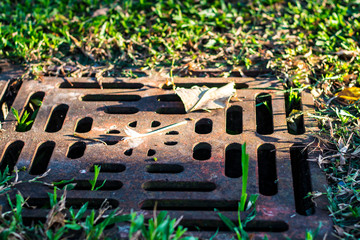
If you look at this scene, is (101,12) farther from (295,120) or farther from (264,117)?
(295,120)

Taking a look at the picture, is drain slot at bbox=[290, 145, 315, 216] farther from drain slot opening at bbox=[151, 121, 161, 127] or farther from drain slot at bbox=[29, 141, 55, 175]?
drain slot at bbox=[29, 141, 55, 175]

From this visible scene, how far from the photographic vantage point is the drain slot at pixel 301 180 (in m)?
1.89

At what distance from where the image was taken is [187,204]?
1792 millimetres

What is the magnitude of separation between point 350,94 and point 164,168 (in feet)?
3.63

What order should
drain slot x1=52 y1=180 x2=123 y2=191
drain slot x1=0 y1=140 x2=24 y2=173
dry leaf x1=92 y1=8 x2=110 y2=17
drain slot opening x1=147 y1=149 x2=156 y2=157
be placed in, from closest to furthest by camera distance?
drain slot x1=52 y1=180 x2=123 y2=191 < drain slot opening x1=147 y1=149 x2=156 y2=157 < drain slot x1=0 y1=140 x2=24 y2=173 < dry leaf x1=92 y1=8 x2=110 y2=17

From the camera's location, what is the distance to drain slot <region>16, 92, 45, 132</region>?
217 centimetres

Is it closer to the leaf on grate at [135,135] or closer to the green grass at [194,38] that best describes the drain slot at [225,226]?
the leaf on grate at [135,135]

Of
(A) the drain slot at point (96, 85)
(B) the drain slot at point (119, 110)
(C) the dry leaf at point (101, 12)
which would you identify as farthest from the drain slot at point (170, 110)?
(C) the dry leaf at point (101, 12)

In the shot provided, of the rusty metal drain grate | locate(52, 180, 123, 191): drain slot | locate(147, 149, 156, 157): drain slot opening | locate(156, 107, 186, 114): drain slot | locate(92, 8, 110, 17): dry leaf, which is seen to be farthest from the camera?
locate(92, 8, 110, 17): dry leaf

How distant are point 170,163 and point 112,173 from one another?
265mm

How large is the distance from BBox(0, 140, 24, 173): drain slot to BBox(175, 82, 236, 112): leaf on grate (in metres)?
0.85

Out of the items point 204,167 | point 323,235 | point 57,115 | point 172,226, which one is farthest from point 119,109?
point 323,235

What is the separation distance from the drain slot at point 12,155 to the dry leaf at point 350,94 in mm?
1693

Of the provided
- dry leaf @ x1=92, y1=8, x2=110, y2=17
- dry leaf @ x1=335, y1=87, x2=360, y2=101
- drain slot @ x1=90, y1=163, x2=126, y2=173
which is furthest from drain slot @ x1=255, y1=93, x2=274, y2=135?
dry leaf @ x1=92, y1=8, x2=110, y2=17
